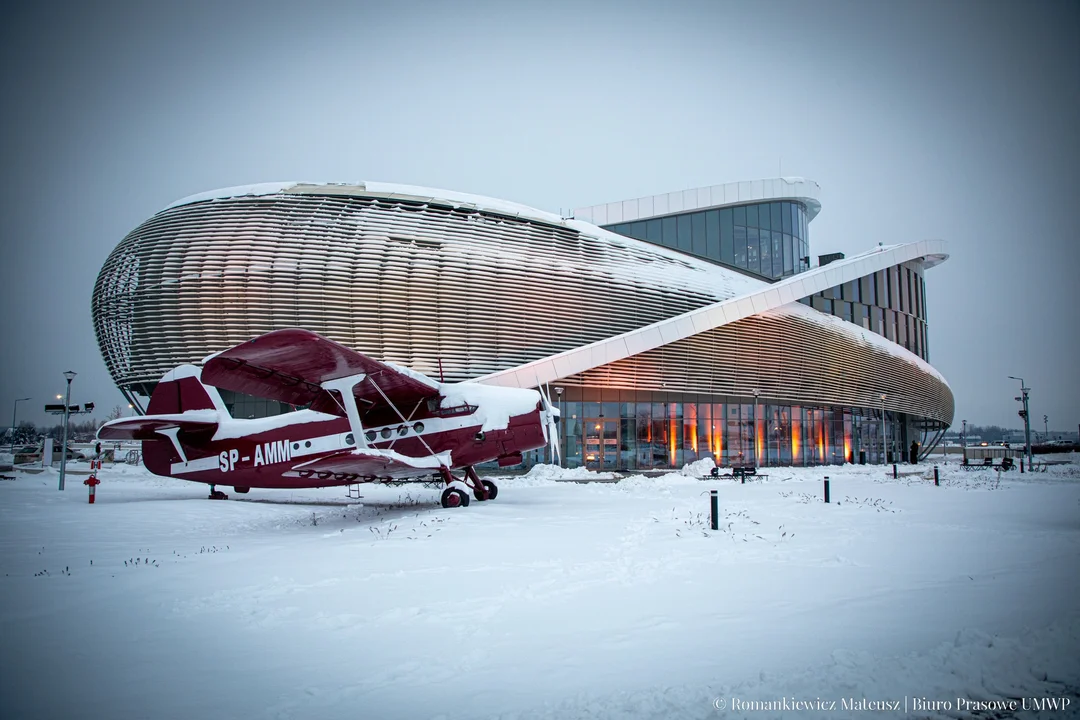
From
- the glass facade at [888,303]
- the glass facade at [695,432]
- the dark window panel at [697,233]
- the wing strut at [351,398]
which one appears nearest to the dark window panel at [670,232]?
the dark window panel at [697,233]

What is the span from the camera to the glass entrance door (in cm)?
3338

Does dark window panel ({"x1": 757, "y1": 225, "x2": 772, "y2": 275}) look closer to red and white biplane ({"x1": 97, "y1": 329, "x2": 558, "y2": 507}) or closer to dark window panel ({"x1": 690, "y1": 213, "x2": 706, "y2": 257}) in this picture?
dark window panel ({"x1": 690, "y1": 213, "x2": 706, "y2": 257})

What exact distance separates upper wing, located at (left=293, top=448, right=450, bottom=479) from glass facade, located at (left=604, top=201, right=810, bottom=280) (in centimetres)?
2797

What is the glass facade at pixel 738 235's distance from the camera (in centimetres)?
4153

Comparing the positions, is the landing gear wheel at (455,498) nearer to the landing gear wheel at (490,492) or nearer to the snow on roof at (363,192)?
the landing gear wheel at (490,492)

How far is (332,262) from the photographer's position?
29172 mm

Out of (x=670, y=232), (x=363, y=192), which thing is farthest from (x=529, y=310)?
(x=670, y=232)

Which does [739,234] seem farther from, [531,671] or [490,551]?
[531,671]

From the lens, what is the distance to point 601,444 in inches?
1320

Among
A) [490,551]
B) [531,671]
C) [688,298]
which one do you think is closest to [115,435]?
[490,551]

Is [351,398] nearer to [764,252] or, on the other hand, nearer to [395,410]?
[395,410]

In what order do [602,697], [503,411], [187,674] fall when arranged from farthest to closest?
[503,411]
[187,674]
[602,697]

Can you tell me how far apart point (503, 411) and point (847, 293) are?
35253 millimetres

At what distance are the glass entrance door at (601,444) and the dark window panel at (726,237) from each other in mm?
15069
